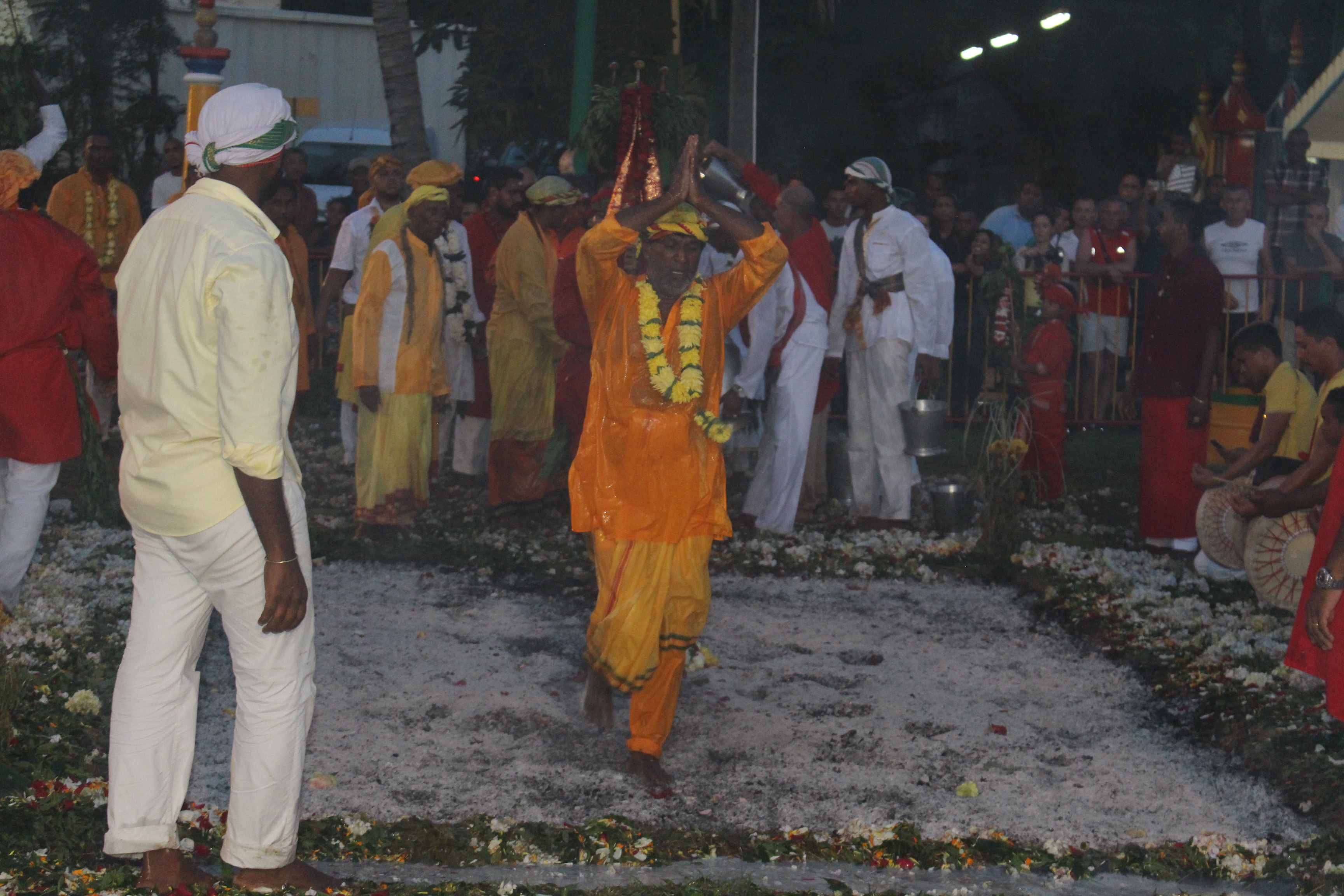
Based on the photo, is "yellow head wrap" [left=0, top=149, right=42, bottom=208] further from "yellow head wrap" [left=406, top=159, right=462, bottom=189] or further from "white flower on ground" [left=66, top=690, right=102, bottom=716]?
"yellow head wrap" [left=406, top=159, right=462, bottom=189]

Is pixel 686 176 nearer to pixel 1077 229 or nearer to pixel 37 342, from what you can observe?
pixel 37 342

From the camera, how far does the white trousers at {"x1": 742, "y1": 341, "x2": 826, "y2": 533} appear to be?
A: 31.2 feet

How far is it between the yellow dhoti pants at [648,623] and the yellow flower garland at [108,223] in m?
7.23

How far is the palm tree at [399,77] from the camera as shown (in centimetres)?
1193

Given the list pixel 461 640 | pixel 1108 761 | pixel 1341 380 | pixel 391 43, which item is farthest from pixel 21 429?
pixel 391 43

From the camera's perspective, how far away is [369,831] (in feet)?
15.8

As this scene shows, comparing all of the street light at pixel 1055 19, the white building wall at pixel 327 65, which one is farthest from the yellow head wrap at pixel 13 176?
the white building wall at pixel 327 65

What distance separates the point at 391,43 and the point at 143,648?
8.78 metres

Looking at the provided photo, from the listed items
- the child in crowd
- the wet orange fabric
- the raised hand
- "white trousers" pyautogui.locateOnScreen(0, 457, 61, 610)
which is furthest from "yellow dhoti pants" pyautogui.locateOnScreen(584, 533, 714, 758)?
the child in crowd

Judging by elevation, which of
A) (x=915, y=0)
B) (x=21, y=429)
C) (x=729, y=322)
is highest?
(x=915, y=0)

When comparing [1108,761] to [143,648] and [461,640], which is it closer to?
[461,640]

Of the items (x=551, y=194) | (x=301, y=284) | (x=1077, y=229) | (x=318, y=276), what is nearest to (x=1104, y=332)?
(x=1077, y=229)

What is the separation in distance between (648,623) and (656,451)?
0.64m

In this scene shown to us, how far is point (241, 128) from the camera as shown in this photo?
3.93 meters
